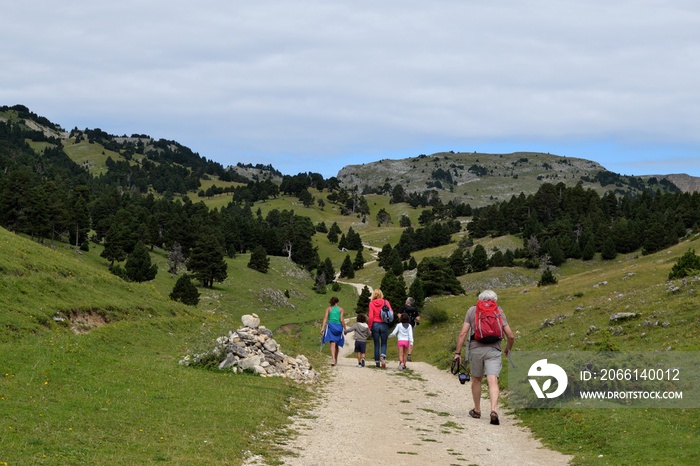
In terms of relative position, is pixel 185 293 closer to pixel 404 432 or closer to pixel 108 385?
Result: pixel 108 385

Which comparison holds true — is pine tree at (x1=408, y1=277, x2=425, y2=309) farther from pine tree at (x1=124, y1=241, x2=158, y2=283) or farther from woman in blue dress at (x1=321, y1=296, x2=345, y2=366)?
woman in blue dress at (x1=321, y1=296, x2=345, y2=366)

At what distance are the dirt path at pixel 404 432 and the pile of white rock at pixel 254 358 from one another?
5.36 ft

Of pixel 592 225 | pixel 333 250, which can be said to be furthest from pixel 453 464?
pixel 333 250

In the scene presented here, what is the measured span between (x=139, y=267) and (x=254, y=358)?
70021 mm

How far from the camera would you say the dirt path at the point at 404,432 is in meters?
11.7

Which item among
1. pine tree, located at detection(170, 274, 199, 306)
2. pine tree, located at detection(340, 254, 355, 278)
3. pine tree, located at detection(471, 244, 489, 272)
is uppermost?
pine tree, located at detection(471, 244, 489, 272)

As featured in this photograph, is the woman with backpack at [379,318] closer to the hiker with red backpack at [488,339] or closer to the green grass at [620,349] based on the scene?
the green grass at [620,349]

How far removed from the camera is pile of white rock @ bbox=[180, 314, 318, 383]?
22.0m

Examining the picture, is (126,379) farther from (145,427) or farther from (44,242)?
(44,242)

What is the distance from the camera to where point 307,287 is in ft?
417

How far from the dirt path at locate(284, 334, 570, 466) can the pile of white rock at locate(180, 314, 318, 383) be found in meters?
1.63

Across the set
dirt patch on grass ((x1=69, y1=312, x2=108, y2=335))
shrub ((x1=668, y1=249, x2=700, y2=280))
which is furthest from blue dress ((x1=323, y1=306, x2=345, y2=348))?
shrub ((x1=668, y1=249, x2=700, y2=280))

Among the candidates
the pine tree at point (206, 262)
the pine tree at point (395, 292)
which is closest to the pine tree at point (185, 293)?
the pine tree at point (206, 262)

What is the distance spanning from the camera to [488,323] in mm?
14758
